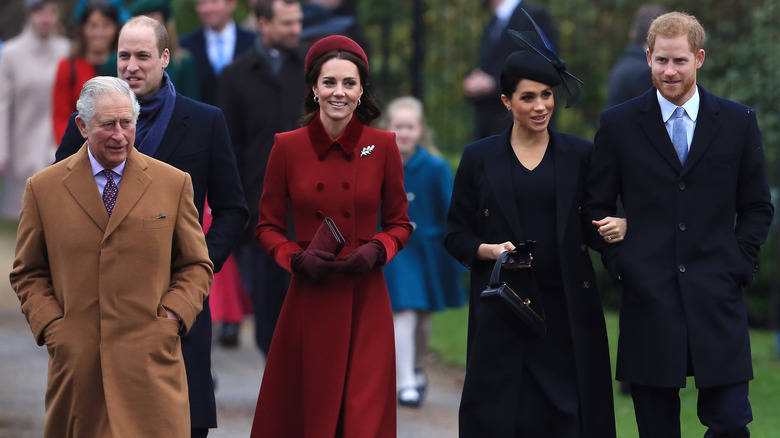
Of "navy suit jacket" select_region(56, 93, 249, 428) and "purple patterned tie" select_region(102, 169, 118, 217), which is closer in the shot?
"purple patterned tie" select_region(102, 169, 118, 217)

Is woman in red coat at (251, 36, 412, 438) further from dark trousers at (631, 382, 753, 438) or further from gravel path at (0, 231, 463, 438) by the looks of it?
gravel path at (0, 231, 463, 438)

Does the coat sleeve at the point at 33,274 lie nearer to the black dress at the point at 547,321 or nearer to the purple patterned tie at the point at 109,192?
the purple patterned tie at the point at 109,192

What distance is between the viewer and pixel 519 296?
20.6ft

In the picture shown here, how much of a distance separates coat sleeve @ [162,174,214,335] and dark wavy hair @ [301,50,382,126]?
0.89 metres

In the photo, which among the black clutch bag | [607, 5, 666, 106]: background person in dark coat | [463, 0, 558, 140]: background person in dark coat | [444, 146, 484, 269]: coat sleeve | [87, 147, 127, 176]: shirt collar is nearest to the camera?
[87, 147, 127, 176]: shirt collar

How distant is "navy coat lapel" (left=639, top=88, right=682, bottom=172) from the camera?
6.29 metres

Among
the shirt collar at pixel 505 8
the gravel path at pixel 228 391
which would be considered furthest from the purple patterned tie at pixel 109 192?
the shirt collar at pixel 505 8

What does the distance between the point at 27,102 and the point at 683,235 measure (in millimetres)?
6499

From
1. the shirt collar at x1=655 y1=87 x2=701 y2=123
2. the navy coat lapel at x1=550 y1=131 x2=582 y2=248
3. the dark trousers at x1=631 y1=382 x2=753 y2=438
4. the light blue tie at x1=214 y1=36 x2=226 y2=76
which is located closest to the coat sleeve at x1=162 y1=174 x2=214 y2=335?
the navy coat lapel at x1=550 y1=131 x2=582 y2=248

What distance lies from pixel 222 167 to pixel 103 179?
2.56ft

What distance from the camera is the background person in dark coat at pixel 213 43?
36.2 feet

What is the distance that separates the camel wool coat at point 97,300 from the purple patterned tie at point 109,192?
36 mm

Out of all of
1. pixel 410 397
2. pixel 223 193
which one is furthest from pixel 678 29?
pixel 410 397

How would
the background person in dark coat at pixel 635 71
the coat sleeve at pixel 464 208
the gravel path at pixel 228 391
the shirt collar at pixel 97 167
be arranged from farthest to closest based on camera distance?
the background person in dark coat at pixel 635 71 < the gravel path at pixel 228 391 < the coat sleeve at pixel 464 208 < the shirt collar at pixel 97 167
